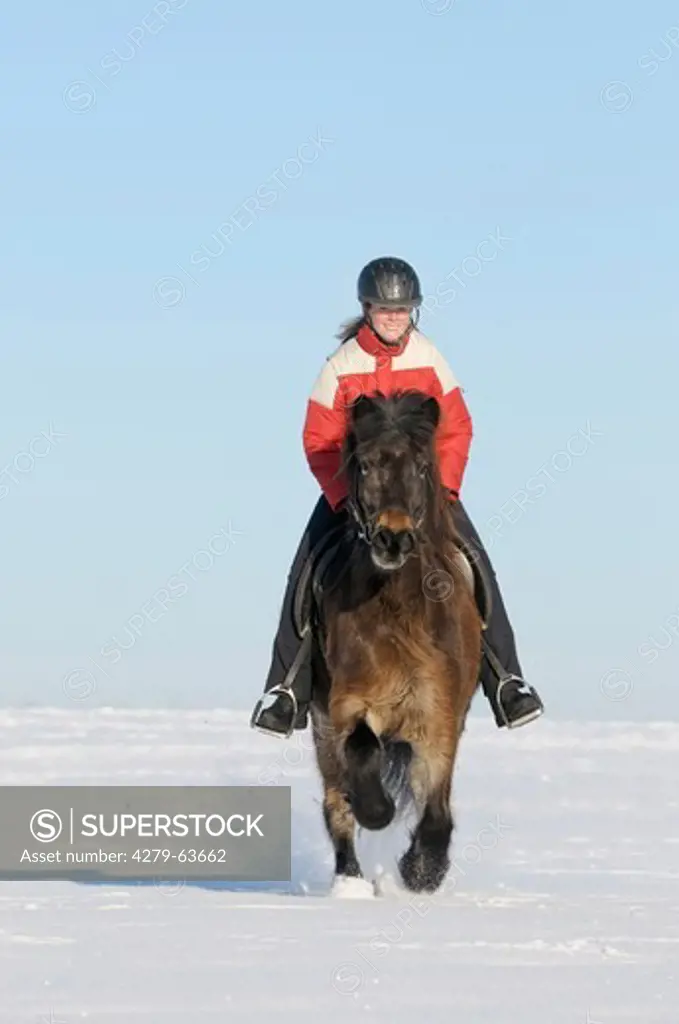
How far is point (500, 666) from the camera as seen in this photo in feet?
33.8

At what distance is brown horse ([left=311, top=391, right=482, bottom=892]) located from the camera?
898 cm

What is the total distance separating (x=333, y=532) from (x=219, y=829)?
1853 millimetres

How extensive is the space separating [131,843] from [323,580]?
184 centimetres

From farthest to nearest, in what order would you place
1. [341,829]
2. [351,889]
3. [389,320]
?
[341,829]
[389,320]
[351,889]

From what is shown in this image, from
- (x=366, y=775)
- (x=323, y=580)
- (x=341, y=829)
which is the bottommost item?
(x=341, y=829)

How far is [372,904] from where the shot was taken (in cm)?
870

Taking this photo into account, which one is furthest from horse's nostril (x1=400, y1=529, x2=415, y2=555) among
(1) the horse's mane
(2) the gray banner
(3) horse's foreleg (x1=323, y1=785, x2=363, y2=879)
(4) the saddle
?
(2) the gray banner

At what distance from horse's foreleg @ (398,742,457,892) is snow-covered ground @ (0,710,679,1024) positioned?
170 millimetres

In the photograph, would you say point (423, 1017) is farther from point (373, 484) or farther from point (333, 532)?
point (333, 532)

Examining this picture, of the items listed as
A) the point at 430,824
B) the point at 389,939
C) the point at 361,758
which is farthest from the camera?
the point at 430,824

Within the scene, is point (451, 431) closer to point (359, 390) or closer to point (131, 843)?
point (359, 390)

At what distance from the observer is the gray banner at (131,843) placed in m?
10.2

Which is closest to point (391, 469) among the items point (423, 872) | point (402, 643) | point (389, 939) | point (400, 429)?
point (400, 429)

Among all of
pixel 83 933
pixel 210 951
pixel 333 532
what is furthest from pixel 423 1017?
pixel 333 532
